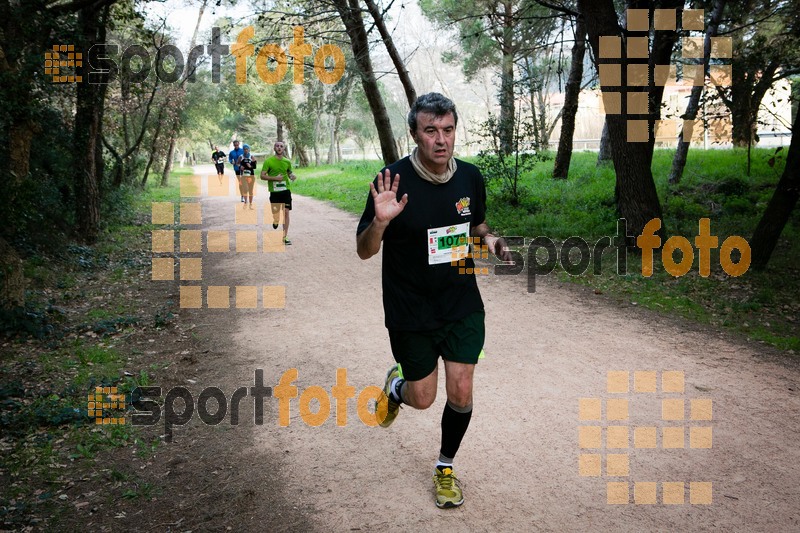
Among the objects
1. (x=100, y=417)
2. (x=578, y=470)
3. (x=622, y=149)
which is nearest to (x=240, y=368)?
(x=100, y=417)

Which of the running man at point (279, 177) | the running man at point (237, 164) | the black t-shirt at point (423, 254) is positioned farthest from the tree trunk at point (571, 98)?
the black t-shirt at point (423, 254)

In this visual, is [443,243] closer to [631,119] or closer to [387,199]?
[387,199]

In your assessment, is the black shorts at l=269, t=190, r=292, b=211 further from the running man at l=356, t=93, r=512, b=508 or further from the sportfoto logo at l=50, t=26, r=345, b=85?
the running man at l=356, t=93, r=512, b=508

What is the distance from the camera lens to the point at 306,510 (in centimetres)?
389

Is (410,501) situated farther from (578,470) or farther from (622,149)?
(622,149)

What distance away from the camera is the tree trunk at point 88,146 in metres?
13.8

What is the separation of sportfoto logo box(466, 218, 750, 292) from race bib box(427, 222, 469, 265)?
5.78m

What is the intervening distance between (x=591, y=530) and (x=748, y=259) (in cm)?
731

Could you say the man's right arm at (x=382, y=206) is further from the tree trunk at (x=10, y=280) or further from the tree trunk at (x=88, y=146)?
the tree trunk at (x=88, y=146)

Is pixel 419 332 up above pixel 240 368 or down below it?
above

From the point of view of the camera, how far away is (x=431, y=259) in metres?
3.69

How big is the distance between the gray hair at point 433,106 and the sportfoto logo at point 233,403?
2649 millimetres

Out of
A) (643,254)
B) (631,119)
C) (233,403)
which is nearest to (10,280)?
(233,403)

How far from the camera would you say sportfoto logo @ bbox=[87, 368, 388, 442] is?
530cm
